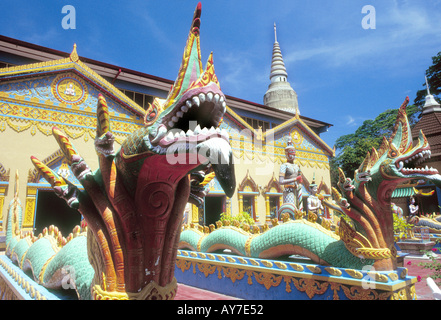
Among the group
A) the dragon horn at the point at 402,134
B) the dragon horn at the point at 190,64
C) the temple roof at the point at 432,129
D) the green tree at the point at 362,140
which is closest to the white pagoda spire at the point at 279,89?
the green tree at the point at 362,140

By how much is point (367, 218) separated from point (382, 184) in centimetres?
47

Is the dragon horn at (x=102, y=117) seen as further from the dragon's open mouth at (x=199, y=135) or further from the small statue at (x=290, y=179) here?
the small statue at (x=290, y=179)

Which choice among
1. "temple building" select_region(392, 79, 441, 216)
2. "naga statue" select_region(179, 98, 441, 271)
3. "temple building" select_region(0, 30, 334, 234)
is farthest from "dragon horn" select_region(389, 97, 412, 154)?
"temple building" select_region(392, 79, 441, 216)

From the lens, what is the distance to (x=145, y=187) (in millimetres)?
1940

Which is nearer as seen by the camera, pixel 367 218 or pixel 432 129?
pixel 367 218

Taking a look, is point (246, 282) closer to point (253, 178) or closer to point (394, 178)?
point (394, 178)

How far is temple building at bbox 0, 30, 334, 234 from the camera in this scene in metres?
10.1

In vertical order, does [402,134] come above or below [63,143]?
above

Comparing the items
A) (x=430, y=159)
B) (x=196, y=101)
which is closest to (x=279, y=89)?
(x=430, y=159)

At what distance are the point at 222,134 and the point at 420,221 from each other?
13360 mm

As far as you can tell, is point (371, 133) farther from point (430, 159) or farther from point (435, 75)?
point (430, 159)

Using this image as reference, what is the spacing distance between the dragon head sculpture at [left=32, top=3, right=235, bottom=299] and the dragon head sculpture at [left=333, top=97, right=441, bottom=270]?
263cm

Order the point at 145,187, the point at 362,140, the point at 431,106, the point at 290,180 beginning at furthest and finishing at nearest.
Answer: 1. the point at 362,140
2. the point at 431,106
3. the point at 290,180
4. the point at 145,187
